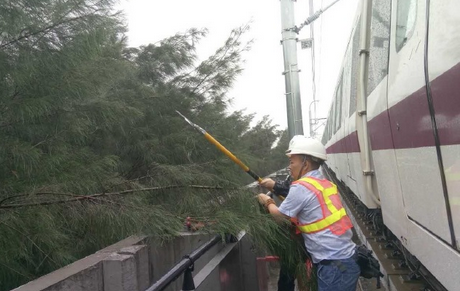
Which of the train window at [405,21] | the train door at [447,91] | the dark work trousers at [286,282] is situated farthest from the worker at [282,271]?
the train door at [447,91]

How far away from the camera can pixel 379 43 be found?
4.63 meters

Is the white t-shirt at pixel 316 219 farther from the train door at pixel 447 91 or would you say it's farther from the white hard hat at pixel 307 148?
the train door at pixel 447 91

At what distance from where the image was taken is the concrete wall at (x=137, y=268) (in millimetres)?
2412

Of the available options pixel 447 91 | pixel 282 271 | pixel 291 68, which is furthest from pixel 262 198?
pixel 291 68

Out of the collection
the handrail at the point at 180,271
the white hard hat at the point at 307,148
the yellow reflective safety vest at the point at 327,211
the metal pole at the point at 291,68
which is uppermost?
the metal pole at the point at 291,68

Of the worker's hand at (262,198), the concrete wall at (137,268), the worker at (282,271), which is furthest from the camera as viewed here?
the worker at (282,271)

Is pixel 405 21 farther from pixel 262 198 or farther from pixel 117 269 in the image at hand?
pixel 117 269

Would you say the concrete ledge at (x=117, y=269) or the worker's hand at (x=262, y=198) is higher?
the worker's hand at (x=262, y=198)

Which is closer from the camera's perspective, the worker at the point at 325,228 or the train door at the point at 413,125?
the train door at the point at 413,125

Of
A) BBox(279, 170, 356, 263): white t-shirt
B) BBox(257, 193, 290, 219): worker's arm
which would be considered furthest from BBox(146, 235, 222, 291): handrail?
BBox(279, 170, 356, 263): white t-shirt

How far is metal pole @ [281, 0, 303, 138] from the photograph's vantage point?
844 cm

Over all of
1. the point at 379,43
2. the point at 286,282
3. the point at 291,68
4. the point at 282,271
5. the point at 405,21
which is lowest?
the point at 286,282

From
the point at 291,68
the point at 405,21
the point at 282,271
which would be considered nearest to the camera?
the point at 405,21

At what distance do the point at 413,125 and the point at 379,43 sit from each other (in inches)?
74.3
